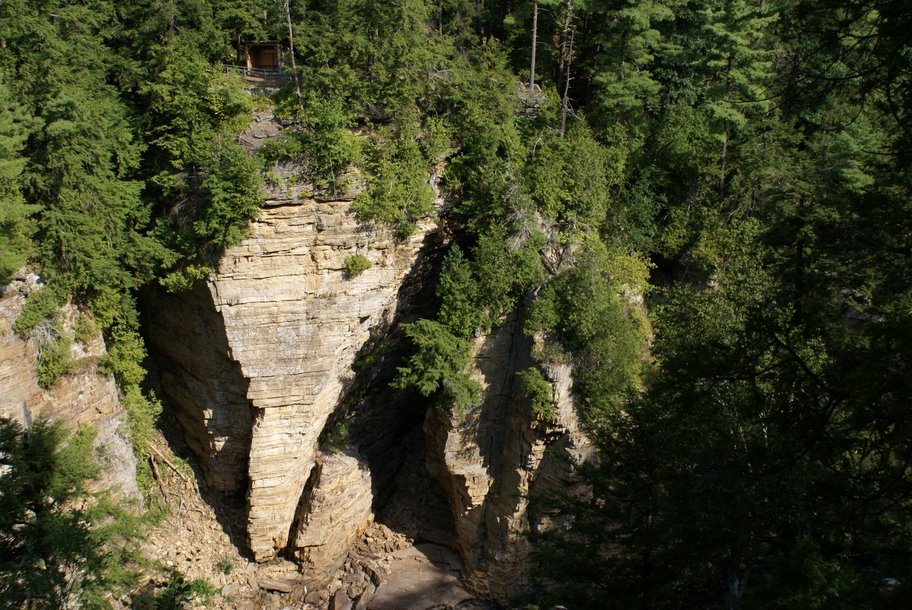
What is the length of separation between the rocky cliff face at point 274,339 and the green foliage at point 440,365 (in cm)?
206

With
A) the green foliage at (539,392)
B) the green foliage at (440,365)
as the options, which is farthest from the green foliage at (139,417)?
the green foliage at (539,392)

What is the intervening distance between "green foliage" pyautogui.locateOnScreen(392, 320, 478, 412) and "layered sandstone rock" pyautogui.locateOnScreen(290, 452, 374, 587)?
4239 millimetres

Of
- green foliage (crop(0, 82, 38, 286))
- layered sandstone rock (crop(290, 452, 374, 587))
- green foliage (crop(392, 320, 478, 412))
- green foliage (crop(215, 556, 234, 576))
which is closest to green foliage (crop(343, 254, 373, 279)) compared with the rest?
green foliage (crop(392, 320, 478, 412))

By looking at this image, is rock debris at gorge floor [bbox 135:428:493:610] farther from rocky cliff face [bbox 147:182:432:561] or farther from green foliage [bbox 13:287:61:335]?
green foliage [bbox 13:287:61:335]

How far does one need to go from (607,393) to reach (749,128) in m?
11.3

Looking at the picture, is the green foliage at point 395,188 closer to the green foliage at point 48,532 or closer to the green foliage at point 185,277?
the green foliage at point 185,277

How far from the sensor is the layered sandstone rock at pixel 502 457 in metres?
17.9

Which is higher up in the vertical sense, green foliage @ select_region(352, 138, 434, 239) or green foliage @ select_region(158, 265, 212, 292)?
green foliage @ select_region(352, 138, 434, 239)

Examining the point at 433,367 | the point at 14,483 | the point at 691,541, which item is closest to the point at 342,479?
the point at 433,367

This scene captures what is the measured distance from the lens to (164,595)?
14.4m

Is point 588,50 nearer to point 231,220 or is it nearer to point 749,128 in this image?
point 749,128

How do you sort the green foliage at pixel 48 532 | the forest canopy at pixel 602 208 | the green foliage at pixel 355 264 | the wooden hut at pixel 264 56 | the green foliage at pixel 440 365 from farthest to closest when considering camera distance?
the wooden hut at pixel 264 56 < the green foliage at pixel 355 264 < the green foliage at pixel 440 365 < the green foliage at pixel 48 532 < the forest canopy at pixel 602 208

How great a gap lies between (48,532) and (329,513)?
1041 cm

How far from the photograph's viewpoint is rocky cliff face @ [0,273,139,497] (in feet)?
51.7
